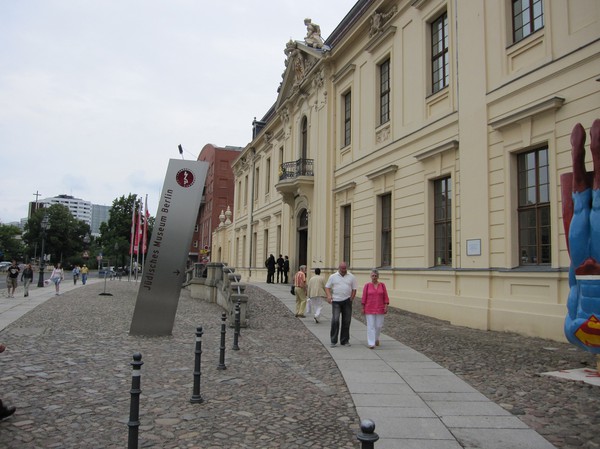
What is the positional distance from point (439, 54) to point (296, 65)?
42.9ft

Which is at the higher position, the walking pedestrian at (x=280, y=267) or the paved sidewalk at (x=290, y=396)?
the walking pedestrian at (x=280, y=267)

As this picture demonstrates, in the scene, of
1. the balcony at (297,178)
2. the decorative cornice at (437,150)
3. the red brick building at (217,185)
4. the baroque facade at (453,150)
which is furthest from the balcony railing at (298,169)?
the red brick building at (217,185)

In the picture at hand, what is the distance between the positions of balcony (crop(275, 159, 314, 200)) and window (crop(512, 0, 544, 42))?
13.2 m

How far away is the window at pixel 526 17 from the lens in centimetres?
1155

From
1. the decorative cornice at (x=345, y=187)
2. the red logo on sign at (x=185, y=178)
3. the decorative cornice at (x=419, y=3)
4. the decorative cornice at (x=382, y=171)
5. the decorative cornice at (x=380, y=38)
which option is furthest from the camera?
the decorative cornice at (x=345, y=187)

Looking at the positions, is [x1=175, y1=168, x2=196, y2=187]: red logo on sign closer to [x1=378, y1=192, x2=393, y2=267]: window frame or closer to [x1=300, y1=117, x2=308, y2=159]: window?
[x1=378, y1=192, x2=393, y2=267]: window frame

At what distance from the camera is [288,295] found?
65.4 feet

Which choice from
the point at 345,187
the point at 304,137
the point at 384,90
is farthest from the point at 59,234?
the point at 384,90

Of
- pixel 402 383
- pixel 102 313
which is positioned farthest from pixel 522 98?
pixel 102 313

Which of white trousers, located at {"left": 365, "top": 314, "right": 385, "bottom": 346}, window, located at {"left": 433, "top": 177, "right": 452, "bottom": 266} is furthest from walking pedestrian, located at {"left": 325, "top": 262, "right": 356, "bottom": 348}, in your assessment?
window, located at {"left": 433, "top": 177, "right": 452, "bottom": 266}

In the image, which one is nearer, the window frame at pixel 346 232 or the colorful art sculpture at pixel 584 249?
the colorful art sculpture at pixel 584 249

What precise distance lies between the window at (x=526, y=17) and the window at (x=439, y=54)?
2.71 meters

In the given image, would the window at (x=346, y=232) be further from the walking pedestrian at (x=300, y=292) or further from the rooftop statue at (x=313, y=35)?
the rooftop statue at (x=313, y=35)

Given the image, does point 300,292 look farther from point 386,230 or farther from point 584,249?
point 584,249
